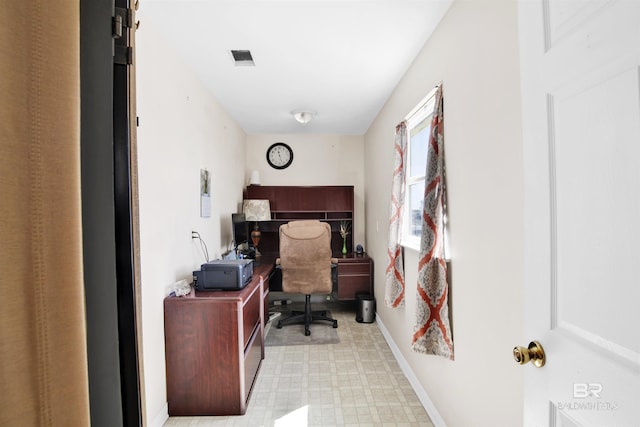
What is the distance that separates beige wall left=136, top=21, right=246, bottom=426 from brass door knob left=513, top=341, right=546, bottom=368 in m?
1.75

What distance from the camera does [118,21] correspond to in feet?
2.32

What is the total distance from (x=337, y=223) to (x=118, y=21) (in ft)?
12.3

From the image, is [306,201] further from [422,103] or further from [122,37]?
[122,37]

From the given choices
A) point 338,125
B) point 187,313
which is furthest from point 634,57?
point 338,125

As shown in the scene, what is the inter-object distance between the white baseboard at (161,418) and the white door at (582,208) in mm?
1912

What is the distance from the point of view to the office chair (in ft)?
9.77

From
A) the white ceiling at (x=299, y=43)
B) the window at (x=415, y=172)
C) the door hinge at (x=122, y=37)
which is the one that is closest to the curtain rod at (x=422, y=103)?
the window at (x=415, y=172)

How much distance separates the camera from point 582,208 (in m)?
0.65

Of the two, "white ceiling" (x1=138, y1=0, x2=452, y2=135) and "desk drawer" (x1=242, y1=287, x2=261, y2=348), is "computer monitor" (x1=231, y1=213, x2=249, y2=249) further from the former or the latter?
"white ceiling" (x1=138, y1=0, x2=452, y2=135)

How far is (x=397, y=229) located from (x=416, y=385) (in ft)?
3.90

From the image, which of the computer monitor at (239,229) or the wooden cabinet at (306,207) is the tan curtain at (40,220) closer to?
the computer monitor at (239,229)

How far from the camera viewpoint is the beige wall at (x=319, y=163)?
430 centimetres

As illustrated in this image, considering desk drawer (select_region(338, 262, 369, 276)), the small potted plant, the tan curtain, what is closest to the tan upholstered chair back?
desk drawer (select_region(338, 262, 369, 276))

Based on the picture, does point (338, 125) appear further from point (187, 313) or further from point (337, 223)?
point (187, 313)
